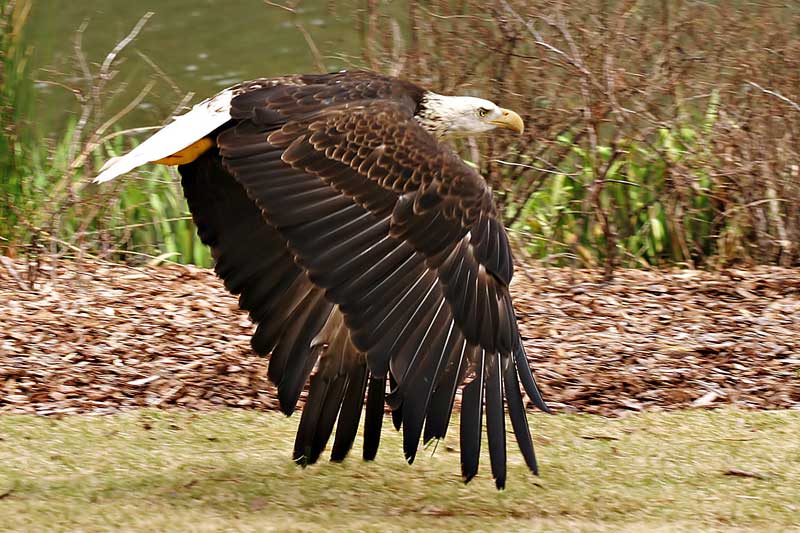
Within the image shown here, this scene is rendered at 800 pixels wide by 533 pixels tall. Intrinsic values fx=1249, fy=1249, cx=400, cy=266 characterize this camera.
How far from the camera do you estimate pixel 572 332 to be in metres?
6.55

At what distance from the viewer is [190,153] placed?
471 centimetres

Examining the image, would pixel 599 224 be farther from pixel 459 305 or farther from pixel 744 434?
pixel 459 305

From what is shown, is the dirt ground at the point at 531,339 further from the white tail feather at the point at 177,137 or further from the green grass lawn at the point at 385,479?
the white tail feather at the point at 177,137

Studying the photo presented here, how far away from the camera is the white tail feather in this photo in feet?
14.7

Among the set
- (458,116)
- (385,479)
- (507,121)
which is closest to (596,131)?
(507,121)

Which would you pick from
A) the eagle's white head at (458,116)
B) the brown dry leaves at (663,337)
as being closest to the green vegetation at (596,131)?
the brown dry leaves at (663,337)

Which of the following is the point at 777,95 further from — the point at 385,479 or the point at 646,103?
the point at 385,479

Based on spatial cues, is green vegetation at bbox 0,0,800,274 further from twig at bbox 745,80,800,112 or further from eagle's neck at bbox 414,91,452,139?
eagle's neck at bbox 414,91,452,139

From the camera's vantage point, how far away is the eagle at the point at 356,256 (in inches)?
156

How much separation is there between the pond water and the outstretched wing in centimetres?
587

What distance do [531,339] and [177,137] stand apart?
2.56m

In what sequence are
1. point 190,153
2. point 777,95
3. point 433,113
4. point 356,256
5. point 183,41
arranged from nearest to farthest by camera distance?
point 356,256 < point 190,153 < point 433,113 < point 777,95 < point 183,41

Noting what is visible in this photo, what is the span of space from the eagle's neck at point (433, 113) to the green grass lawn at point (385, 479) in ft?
4.31

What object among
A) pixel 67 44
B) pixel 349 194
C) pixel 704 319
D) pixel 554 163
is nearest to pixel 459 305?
pixel 349 194
